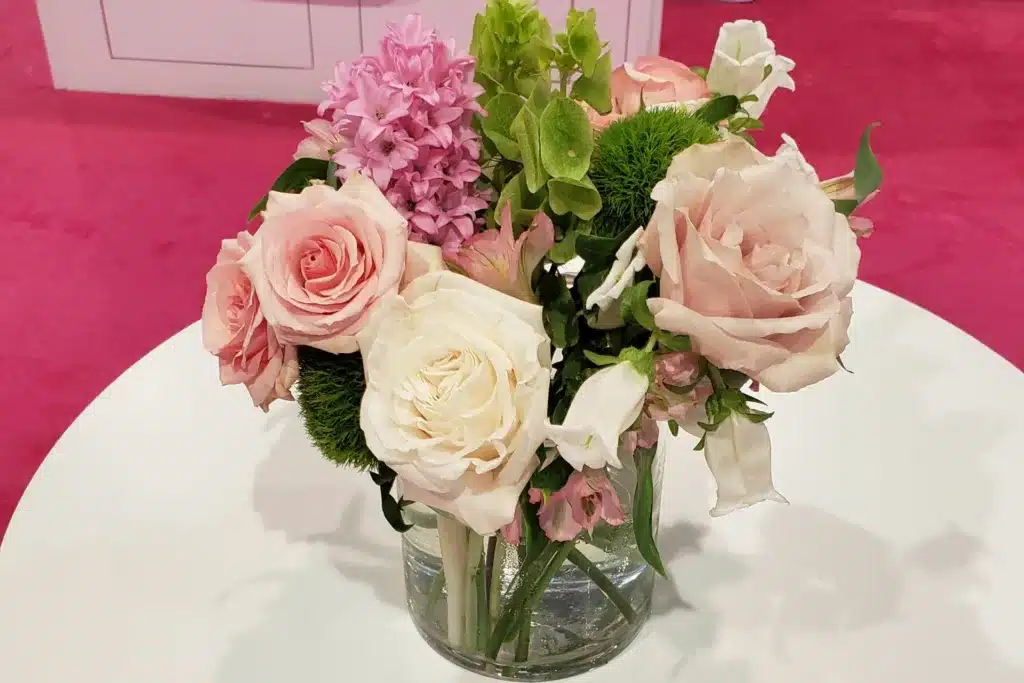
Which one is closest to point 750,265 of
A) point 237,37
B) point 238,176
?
point 238,176

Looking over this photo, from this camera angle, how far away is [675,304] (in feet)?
1.47

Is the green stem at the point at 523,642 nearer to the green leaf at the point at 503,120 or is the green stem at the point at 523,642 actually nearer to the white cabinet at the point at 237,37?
the green leaf at the point at 503,120

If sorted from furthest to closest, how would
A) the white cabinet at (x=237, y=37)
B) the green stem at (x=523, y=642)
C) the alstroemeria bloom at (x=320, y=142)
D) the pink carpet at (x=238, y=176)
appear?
the white cabinet at (x=237, y=37)
the pink carpet at (x=238, y=176)
the green stem at (x=523, y=642)
the alstroemeria bloom at (x=320, y=142)

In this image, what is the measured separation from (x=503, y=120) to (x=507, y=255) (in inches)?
3.1

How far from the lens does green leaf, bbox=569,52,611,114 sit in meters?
0.53

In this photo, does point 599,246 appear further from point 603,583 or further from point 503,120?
point 603,583

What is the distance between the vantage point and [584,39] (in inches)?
20.3

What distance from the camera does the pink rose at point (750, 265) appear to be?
446mm

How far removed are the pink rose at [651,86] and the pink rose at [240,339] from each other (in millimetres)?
216

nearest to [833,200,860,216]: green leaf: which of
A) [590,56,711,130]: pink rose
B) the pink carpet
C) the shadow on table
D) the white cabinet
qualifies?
[590,56,711,130]: pink rose

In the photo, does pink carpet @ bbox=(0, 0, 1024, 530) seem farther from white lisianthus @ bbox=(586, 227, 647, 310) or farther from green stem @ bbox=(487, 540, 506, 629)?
white lisianthus @ bbox=(586, 227, 647, 310)

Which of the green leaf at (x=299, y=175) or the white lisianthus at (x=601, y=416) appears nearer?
the white lisianthus at (x=601, y=416)

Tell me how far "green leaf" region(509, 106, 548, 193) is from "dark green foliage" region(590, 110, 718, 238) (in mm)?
29

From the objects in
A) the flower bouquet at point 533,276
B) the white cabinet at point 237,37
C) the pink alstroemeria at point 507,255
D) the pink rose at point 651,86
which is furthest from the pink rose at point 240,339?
the white cabinet at point 237,37
